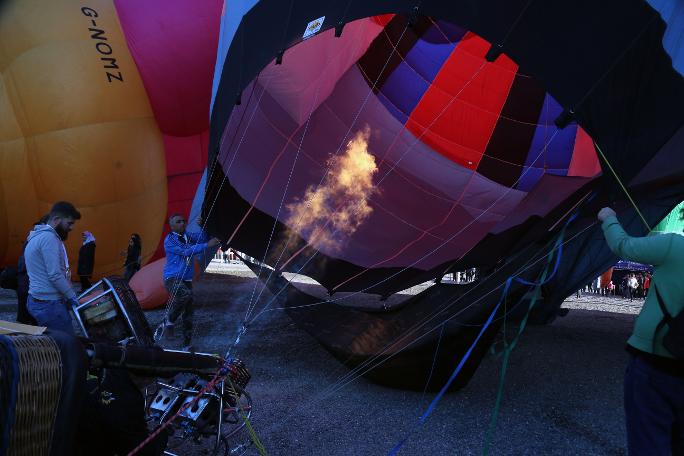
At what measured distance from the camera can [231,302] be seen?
802cm

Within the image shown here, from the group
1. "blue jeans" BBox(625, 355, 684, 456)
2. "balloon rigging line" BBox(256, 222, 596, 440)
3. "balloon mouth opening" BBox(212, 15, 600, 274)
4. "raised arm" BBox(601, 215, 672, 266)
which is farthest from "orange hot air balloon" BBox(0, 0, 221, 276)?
"blue jeans" BBox(625, 355, 684, 456)

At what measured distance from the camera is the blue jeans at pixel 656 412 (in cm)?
202

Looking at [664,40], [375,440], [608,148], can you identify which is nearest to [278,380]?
[375,440]

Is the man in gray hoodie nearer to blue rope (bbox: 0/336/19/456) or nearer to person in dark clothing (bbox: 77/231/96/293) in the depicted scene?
blue rope (bbox: 0/336/19/456)

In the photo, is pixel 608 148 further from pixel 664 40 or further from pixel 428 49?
pixel 428 49

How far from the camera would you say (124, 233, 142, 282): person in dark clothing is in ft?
22.8

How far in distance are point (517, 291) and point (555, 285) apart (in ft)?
7.12

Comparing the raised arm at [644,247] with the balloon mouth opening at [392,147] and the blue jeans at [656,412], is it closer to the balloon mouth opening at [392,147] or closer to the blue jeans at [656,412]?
the blue jeans at [656,412]

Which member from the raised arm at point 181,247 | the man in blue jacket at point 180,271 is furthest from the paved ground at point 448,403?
the raised arm at point 181,247

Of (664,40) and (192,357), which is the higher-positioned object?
(664,40)

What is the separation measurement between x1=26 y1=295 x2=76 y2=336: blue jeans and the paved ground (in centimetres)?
149

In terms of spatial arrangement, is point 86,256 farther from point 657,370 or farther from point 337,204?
point 657,370

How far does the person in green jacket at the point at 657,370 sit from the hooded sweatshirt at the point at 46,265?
10.8ft

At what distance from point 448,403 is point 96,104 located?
565 cm
